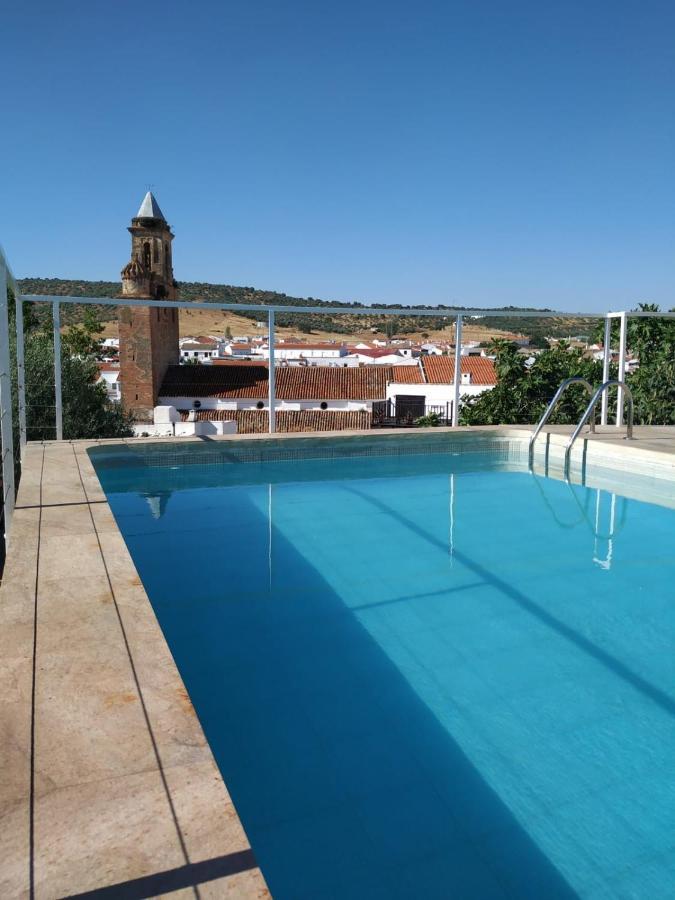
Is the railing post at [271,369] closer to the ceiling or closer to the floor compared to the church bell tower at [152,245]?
closer to the floor

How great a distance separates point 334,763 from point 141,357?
1450 inches

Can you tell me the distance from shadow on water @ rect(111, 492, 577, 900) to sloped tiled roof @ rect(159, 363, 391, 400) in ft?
114

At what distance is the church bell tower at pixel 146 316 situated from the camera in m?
36.2

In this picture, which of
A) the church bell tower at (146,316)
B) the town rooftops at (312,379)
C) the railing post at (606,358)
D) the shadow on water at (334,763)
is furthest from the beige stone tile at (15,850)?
the town rooftops at (312,379)

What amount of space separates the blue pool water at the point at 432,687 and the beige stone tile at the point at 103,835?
1.64 ft

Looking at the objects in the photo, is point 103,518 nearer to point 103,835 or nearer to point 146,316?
point 103,835

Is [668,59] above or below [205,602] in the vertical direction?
above

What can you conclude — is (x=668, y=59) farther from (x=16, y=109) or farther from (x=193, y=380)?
(x=193, y=380)

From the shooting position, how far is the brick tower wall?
36.3 metres

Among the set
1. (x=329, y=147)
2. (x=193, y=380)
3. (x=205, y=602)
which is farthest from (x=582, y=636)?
(x=193, y=380)

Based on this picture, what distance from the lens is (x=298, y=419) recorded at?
30.7 meters

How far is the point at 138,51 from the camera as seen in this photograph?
1027cm

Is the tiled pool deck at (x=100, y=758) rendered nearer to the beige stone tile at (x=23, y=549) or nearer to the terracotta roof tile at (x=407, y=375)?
the beige stone tile at (x=23, y=549)

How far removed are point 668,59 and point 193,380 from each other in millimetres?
32610
